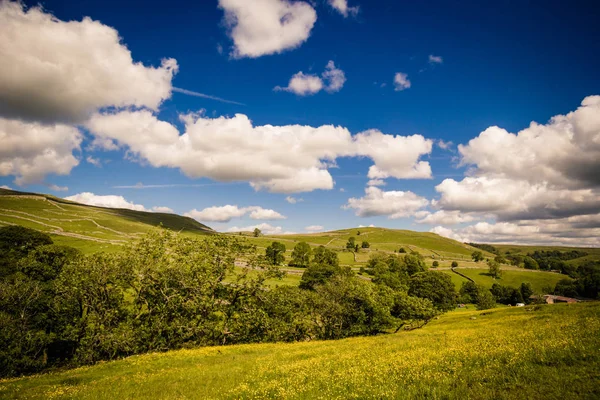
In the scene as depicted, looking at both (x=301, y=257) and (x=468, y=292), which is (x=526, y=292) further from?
(x=301, y=257)

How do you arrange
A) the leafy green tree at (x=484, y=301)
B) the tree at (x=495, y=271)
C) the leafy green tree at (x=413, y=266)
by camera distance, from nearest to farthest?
1. the leafy green tree at (x=484, y=301)
2. the leafy green tree at (x=413, y=266)
3. the tree at (x=495, y=271)

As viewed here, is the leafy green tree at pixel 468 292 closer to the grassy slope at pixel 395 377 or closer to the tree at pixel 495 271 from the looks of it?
the tree at pixel 495 271

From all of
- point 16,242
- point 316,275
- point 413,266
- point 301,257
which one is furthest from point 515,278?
point 16,242

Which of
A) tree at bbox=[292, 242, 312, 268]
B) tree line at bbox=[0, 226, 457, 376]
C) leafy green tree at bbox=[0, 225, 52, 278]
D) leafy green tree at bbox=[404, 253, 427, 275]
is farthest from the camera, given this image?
tree at bbox=[292, 242, 312, 268]

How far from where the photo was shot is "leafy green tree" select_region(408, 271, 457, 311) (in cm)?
Result: 11006

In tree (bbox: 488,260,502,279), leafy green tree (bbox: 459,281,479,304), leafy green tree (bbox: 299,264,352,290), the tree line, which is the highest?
the tree line

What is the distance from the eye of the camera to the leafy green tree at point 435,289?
361ft

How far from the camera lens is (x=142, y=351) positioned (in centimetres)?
3194

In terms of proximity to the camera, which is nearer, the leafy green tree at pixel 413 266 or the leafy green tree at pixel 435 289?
the leafy green tree at pixel 435 289

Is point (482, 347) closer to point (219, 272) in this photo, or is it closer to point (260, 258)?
point (260, 258)

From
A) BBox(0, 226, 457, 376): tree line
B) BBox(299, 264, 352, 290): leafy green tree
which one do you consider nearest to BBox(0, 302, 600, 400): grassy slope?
BBox(0, 226, 457, 376): tree line

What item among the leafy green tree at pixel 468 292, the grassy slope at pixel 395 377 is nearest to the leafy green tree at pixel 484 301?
the leafy green tree at pixel 468 292

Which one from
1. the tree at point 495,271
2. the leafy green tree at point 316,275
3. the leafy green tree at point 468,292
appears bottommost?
the leafy green tree at point 468,292

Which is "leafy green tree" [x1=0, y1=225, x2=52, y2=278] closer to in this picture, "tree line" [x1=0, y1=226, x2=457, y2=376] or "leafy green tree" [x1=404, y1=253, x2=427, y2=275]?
"tree line" [x1=0, y1=226, x2=457, y2=376]
